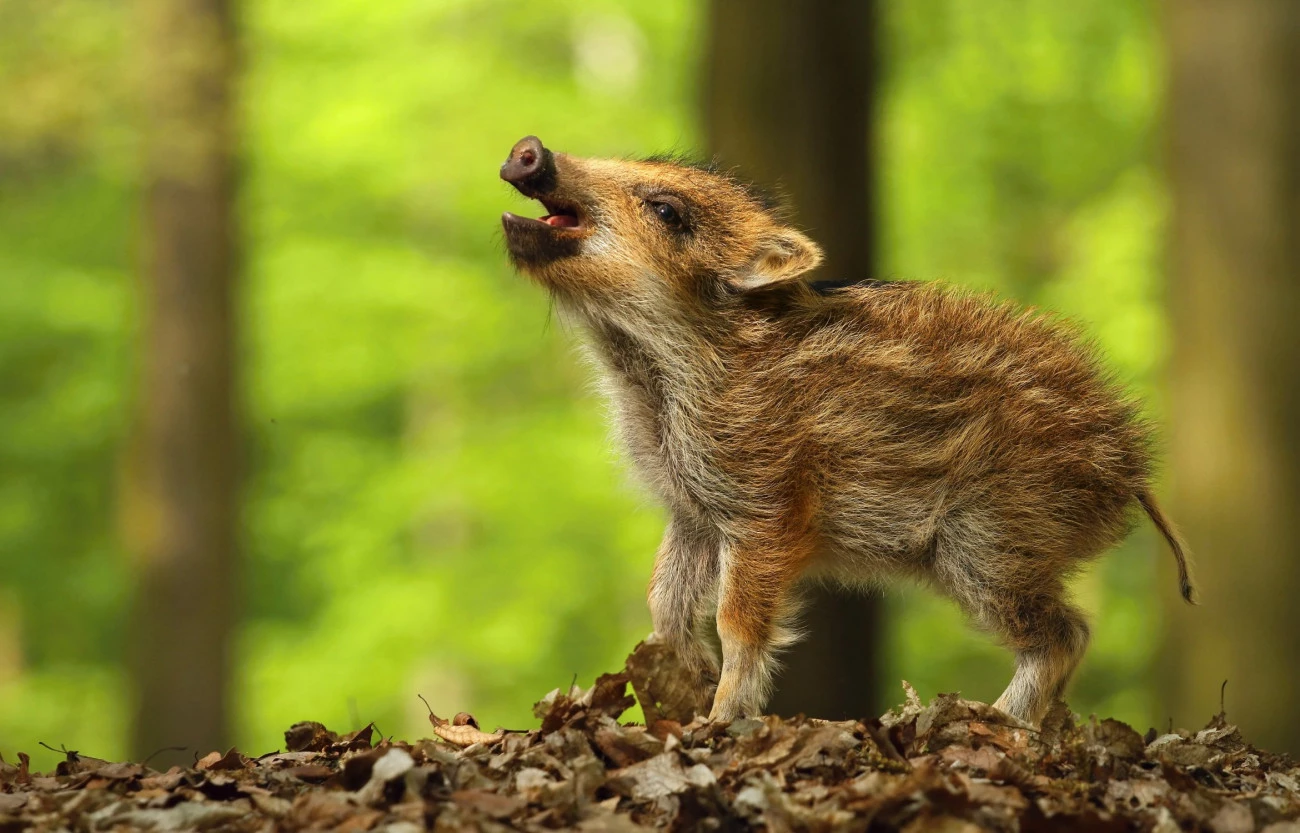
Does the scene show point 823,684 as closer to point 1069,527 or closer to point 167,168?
point 1069,527

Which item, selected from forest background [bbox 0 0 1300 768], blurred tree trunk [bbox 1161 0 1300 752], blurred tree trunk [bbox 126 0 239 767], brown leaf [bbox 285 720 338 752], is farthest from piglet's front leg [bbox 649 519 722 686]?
forest background [bbox 0 0 1300 768]

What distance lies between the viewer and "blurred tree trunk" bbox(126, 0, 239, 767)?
40.8ft

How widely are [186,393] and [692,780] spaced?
9.62 metres

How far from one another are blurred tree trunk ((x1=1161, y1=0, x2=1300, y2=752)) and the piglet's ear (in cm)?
546

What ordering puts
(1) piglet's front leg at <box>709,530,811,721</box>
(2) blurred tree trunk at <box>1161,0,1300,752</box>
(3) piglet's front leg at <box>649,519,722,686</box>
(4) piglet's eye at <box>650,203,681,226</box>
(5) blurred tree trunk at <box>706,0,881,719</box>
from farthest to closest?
(2) blurred tree trunk at <box>1161,0,1300,752</box> → (5) blurred tree trunk at <box>706,0,881,719</box> → (3) piglet's front leg at <box>649,519,722,686</box> → (4) piglet's eye at <box>650,203,681,226</box> → (1) piglet's front leg at <box>709,530,811,721</box>

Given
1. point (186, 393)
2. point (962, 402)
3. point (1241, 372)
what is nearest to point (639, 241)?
point (962, 402)

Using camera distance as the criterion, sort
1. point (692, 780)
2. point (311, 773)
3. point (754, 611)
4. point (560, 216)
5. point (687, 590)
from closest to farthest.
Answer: point (692, 780)
point (311, 773)
point (754, 611)
point (560, 216)
point (687, 590)

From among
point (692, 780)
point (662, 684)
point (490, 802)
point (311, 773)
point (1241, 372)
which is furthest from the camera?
point (1241, 372)

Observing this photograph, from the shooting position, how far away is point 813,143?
7.51 meters

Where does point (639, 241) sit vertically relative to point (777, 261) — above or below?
above

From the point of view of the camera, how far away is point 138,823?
4.18 metres

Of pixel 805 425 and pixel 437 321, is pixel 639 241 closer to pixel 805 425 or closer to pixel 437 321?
pixel 805 425

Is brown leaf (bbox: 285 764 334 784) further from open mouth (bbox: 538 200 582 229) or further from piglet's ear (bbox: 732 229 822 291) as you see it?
piglet's ear (bbox: 732 229 822 291)

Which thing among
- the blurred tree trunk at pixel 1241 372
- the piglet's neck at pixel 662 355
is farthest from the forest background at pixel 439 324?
the piglet's neck at pixel 662 355
